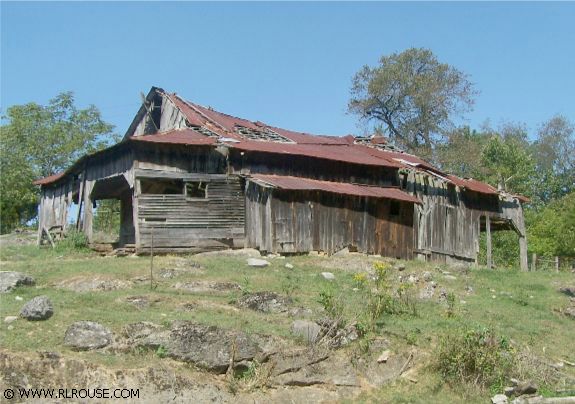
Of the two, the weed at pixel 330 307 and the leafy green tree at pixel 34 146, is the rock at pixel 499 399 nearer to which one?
the weed at pixel 330 307

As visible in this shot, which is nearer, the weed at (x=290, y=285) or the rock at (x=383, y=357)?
the rock at (x=383, y=357)

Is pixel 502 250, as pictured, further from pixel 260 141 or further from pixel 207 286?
pixel 207 286

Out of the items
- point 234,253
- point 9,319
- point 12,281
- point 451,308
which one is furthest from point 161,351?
point 234,253

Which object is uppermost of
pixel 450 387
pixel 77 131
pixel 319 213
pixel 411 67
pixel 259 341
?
pixel 411 67

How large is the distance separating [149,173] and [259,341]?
1186cm

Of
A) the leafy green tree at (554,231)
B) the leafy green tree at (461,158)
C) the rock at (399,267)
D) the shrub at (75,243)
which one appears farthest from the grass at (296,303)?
the leafy green tree at (461,158)

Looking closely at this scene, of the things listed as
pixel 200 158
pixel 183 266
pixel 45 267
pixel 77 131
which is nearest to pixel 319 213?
pixel 200 158

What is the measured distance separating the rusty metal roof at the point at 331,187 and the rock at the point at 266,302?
772 cm

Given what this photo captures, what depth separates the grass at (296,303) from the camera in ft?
47.1

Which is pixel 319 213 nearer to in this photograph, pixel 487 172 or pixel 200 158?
pixel 200 158

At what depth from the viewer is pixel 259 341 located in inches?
577

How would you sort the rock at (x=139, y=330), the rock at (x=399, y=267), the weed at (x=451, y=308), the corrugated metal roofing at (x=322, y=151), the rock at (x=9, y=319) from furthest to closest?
the corrugated metal roofing at (x=322, y=151) < the rock at (x=399, y=267) < the weed at (x=451, y=308) < the rock at (x=9, y=319) < the rock at (x=139, y=330)

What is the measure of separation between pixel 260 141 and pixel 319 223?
192 inches

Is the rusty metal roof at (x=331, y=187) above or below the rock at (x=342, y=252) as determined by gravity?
above
